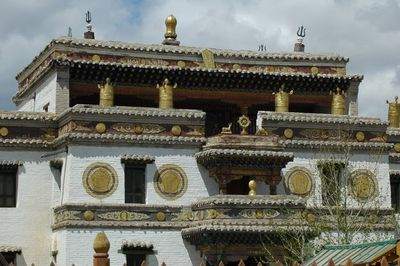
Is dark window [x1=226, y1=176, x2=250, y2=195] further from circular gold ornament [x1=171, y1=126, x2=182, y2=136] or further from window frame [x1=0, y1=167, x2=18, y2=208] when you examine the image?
window frame [x1=0, y1=167, x2=18, y2=208]

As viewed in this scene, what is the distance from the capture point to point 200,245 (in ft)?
107

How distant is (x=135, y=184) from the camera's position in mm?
33469

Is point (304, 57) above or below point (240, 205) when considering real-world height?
above

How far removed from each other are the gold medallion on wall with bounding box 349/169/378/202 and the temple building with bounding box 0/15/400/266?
5 centimetres

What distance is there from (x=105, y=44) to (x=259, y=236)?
406 inches

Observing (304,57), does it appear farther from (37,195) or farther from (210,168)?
(37,195)

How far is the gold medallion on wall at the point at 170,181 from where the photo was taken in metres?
33.5

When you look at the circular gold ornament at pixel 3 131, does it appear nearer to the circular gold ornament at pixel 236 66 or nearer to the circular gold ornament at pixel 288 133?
the circular gold ornament at pixel 236 66

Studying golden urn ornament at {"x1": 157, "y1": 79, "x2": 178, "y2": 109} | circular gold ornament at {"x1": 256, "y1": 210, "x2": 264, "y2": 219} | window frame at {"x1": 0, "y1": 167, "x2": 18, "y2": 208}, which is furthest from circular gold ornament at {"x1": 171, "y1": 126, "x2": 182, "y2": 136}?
window frame at {"x1": 0, "y1": 167, "x2": 18, "y2": 208}

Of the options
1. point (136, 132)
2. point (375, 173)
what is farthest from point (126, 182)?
point (375, 173)

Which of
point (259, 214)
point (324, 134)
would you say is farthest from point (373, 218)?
point (259, 214)

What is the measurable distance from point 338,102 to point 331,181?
5.42m

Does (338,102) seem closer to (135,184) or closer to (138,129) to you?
(138,129)

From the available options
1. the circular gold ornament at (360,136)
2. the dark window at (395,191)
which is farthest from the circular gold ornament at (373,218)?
the circular gold ornament at (360,136)
